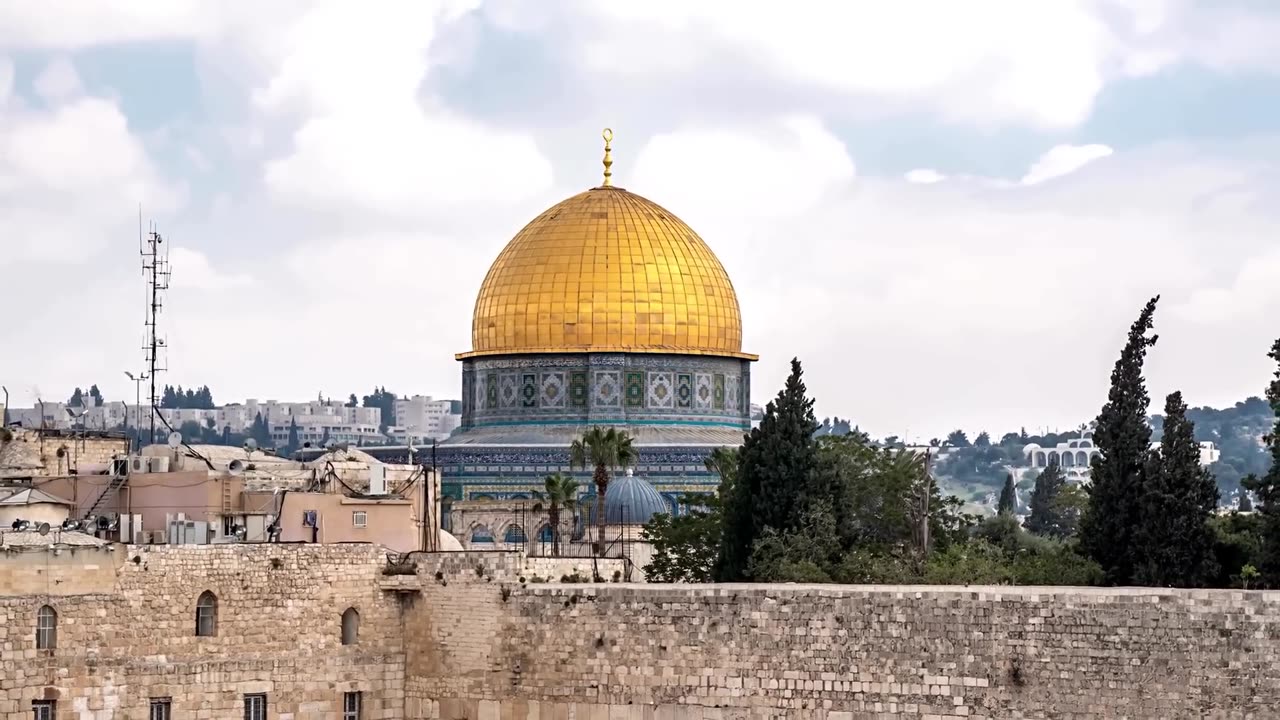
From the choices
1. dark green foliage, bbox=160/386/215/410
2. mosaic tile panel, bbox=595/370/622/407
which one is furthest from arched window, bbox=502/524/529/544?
dark green foliage, bbox=160/386/215/410

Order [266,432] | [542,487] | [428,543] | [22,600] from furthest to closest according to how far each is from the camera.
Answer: [266,432] → [542,487] → [428,543] → [22,600]

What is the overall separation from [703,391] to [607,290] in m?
2.67

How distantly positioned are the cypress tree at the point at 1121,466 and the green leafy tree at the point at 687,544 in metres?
4.65

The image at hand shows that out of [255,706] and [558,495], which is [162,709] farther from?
[558,495]

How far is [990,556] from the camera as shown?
30.5m

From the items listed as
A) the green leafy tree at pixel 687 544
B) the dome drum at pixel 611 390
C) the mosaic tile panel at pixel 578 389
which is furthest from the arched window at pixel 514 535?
the green leafy tree at pixel 687 544

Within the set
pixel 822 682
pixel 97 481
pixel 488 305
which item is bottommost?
pixel 822 682

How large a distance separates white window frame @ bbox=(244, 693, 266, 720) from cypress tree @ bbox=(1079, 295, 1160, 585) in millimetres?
8656

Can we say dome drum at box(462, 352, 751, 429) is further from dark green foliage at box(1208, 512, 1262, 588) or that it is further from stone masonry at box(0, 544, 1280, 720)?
dark green foliage at box(1208, 512, 1262, 588)

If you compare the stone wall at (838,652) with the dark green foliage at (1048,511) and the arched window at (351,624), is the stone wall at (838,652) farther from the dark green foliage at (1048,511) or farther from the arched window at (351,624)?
the dark green foliage at (1048,511)

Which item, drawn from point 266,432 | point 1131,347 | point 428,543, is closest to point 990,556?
point 1131,347

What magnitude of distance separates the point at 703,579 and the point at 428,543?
3.35m

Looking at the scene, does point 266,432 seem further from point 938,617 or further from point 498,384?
point 938,617

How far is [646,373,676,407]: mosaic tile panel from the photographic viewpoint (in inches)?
1984
